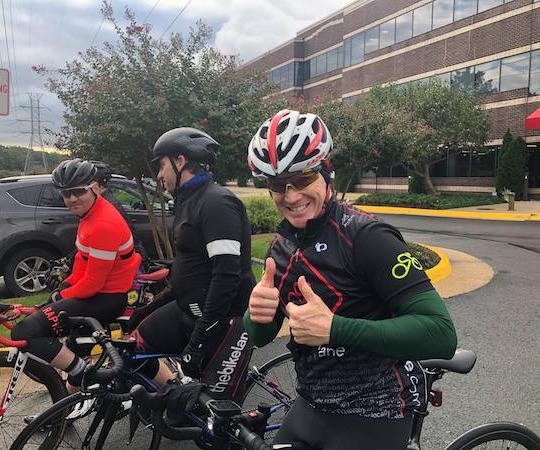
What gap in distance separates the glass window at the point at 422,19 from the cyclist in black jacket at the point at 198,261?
35178 mm

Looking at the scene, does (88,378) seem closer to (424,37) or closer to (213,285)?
(213,285)

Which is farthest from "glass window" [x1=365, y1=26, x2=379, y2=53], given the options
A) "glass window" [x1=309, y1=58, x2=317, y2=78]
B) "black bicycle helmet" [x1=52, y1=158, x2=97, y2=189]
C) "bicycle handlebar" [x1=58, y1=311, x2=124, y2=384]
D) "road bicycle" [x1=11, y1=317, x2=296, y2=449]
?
"bicycle handlebar" [x1=58, y1=311, x2=124, y2=384]

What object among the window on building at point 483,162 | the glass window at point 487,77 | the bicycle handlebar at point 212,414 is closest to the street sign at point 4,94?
the bicycle handlebar at point 212,414

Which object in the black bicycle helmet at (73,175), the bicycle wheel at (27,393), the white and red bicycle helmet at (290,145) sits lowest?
the bicycle wheel at (27,393)

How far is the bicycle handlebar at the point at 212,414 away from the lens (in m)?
1.58

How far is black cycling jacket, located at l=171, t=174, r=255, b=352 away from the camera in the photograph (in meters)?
2.58

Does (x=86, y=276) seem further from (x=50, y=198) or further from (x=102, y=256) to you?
(x=50, y=198)

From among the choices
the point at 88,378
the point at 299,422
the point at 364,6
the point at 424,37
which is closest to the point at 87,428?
the point at 88,378

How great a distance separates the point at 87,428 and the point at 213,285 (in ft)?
3.86

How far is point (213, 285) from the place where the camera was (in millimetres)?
2588

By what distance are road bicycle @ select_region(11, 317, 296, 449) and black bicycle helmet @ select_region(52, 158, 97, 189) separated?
1.05 metres

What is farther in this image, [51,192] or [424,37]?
[424,37]

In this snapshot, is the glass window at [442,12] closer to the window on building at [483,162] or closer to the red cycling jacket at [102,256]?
the window on building at [483,162]

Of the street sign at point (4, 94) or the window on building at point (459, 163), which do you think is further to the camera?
the window on building at point (459, 163)
